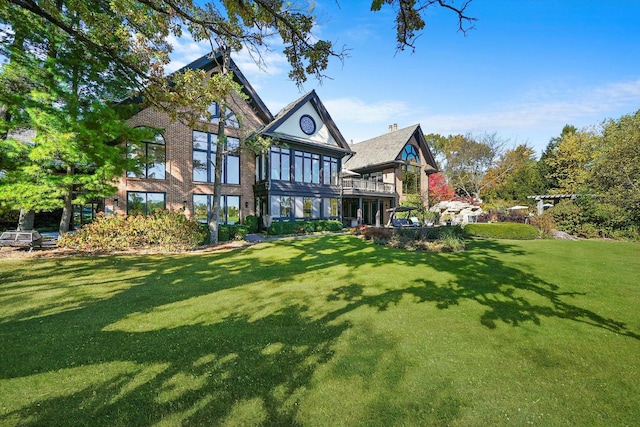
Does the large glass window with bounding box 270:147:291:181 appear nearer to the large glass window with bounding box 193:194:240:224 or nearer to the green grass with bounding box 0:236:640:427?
the large glass window with bounding box 193:194:240:224

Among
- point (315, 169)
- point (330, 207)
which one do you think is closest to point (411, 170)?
point (330, 207)

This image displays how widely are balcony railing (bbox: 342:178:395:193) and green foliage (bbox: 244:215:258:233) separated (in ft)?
27.6

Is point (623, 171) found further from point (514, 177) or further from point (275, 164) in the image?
point (275, 164)

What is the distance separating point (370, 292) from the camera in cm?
625

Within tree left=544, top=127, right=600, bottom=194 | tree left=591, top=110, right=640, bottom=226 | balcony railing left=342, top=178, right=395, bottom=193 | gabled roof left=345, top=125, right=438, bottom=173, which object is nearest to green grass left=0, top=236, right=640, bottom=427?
tree left=591, top=110, right=640, bottom=226

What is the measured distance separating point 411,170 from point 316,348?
26699 mm

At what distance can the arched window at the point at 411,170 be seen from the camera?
27156mm

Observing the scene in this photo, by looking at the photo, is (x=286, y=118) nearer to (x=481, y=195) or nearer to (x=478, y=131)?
(x=478, y=131)

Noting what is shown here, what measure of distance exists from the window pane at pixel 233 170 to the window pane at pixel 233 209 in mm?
1179

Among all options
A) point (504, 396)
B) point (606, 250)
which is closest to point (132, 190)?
point (504, 396)

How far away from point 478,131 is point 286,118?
3057cm

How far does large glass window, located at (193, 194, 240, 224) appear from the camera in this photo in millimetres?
16766

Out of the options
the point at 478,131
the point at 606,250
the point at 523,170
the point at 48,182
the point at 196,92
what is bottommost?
the point at 606,250

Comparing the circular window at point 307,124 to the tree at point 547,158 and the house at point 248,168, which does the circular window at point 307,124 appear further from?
the tree at point 547,158
